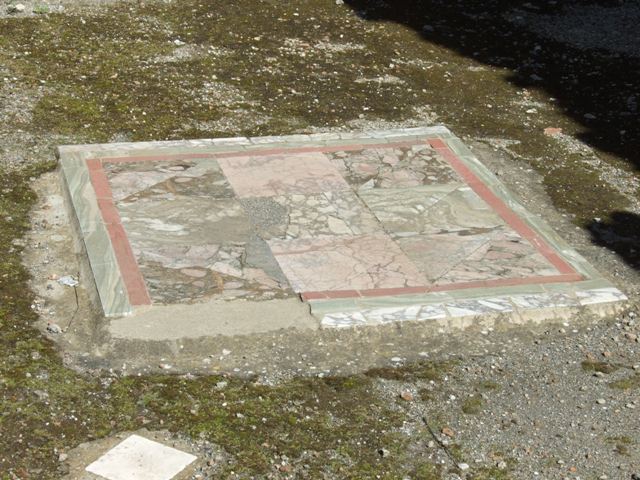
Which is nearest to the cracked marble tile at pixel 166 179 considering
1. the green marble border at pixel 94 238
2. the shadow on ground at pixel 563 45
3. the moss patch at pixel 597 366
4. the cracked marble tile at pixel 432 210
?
the green marble border at pixel 94 238

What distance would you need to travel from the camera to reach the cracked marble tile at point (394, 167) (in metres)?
8.48

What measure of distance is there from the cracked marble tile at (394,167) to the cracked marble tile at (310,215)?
→ 337 millimetres

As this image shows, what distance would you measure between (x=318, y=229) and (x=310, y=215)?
213 millimetres

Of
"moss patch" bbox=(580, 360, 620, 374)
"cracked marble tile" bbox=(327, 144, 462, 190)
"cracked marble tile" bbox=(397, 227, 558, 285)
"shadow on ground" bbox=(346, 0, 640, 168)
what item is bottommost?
"shadow on ground" bbox=(346, 0, 640, 168)

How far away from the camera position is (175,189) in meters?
8.09

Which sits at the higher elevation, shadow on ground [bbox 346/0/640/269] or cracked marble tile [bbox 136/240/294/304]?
cracked marble tile [bbox 136/240/294/304]

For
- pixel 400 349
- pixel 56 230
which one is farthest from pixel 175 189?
pixel 400 349

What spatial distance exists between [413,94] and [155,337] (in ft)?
15.5

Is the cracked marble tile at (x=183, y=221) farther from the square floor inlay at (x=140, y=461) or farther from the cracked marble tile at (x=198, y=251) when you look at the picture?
the square floor inlay at (x=140, y=461)

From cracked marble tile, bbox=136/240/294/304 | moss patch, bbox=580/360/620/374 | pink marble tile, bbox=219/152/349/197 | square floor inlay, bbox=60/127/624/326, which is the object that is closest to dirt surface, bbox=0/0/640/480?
moss patch, bbox=580/360/620/374

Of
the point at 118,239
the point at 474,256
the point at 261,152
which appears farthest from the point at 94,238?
the point at 474,256

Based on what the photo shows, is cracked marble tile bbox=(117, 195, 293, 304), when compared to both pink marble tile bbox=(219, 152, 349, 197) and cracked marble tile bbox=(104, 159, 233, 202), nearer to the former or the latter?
cracked marble tile bbox=(104, 159, 233, 202)

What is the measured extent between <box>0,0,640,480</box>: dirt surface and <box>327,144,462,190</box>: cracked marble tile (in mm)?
542

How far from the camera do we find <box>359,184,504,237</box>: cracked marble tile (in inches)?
308
